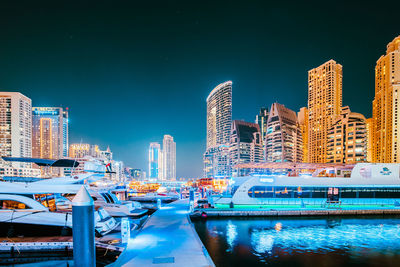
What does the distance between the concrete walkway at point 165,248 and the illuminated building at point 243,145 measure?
15711cm

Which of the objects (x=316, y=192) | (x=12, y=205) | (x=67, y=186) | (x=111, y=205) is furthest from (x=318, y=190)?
(x=12, y=205)

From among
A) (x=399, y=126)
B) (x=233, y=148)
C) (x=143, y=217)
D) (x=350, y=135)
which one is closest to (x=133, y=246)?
(x=143, y=217)

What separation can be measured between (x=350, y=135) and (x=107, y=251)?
116 m

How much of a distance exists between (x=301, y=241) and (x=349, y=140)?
10544 centimetres

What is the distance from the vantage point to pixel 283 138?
5468 inches

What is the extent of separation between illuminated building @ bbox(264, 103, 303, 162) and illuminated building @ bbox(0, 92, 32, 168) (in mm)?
138492

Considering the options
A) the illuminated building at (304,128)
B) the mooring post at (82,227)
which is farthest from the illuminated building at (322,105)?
the mooring post at (82,227)

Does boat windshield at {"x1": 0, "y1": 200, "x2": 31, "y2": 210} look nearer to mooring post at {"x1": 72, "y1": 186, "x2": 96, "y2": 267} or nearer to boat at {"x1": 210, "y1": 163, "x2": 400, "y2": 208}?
mooring post at {"x1": 72, "y1": 186, "x2": 96, "y2": 267}

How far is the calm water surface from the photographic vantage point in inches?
509

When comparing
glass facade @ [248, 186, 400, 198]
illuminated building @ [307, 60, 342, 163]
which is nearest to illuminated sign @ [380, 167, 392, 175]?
glass facade @ [248, 186, 400, 198]

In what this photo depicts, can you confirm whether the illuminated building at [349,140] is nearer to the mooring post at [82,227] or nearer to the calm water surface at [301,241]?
the calm water surface at [301,241]

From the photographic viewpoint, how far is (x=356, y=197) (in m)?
28.3

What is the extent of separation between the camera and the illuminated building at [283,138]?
140m

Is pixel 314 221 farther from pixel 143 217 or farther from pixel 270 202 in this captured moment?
pixel 143 217
